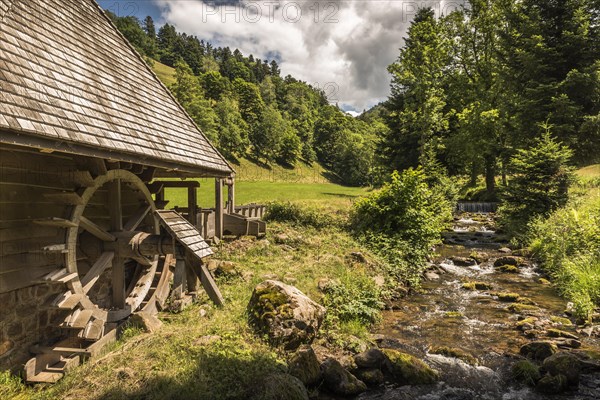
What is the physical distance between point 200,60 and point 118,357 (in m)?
128

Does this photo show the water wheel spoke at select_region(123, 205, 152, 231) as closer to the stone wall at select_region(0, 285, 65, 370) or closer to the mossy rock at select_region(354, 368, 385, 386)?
the stone wall at select_region(0, 285, 65, 370)

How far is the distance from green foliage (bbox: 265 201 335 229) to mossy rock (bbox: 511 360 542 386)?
429 inches

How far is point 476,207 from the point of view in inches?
1094

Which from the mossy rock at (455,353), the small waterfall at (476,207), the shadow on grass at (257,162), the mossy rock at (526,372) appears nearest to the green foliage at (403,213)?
the mossy rock at (455,353)

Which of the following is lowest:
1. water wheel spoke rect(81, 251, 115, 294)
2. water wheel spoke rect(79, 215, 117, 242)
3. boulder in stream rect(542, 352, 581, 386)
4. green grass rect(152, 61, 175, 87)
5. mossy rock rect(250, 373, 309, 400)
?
boulder in stream rect(542, 352, 581, 386)

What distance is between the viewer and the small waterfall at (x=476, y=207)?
27184mm

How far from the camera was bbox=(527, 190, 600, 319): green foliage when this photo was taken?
9789 millimetres

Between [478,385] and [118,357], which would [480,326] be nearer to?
[478,385]

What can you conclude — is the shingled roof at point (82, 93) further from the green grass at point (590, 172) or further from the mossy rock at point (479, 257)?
the green grass at point (590, 172)

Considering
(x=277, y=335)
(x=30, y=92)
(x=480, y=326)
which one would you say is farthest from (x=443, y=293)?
(x=30, y=92)

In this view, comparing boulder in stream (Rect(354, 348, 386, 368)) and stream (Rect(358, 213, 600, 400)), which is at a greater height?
boulder in stream (Rect(354, 348, 386, 368))

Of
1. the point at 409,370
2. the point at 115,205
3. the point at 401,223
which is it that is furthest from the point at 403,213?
the point at 115,205

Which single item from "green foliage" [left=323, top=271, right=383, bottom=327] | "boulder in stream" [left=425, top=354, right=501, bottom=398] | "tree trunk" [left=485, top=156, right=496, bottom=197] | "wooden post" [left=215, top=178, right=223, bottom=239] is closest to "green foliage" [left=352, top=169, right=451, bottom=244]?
"green foliage" [left=323, top=271, right=383, bottom=327]

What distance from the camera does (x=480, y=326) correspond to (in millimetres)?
8938
